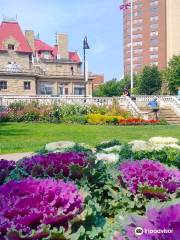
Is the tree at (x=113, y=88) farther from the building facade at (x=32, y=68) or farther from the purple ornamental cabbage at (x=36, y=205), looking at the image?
the purple ornamental cabbage at (x=36, y=205)

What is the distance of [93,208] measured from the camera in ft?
13.1

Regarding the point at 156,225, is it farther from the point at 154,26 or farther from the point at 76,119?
the point at 154,26

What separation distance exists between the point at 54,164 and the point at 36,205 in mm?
1829

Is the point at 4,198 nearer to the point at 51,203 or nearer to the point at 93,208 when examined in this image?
the point at 51,203

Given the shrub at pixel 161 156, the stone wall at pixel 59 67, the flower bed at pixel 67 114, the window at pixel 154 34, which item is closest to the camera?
the shrub at pixel 161 156

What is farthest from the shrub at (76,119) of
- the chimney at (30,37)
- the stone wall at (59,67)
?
the chimney at (30,37)

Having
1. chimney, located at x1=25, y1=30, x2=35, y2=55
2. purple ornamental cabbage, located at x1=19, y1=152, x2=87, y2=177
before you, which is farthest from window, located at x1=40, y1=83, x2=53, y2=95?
purple ornamental cabbage, located at x1=19, y1=152, x2=87, y2=177

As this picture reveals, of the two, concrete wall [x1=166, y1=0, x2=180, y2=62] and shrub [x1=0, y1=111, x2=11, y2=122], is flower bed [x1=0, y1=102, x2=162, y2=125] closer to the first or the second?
shrub [x1=0, y1=111, x2=11, y2=122]

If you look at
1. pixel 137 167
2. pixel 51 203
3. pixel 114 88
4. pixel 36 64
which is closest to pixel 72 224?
pixel 51 203

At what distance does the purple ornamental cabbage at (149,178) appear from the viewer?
16.1ft

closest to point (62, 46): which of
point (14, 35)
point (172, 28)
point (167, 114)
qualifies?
point (14, 35)

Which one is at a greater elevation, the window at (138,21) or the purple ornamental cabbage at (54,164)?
the window at (138,21)

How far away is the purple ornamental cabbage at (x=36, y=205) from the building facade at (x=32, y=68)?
201ft

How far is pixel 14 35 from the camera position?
238 feet
